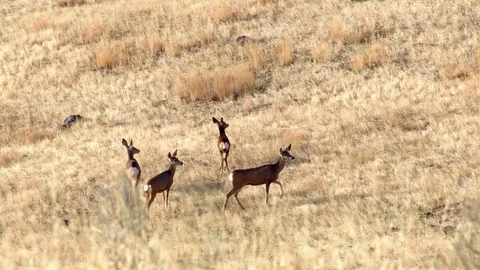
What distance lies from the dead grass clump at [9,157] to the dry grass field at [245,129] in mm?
70

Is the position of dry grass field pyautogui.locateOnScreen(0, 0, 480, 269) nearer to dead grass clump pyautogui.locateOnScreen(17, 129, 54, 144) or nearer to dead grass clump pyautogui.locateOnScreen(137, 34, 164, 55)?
dead grass clump pyautogui.locateOnScreen(137, 34, 164, 55)

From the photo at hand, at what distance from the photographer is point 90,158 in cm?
1831

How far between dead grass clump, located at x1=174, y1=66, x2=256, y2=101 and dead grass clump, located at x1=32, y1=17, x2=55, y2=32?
8.58 meters

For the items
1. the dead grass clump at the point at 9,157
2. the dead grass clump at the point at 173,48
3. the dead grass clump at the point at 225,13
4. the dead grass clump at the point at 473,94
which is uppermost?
the dead grass clump at the point at 225,13

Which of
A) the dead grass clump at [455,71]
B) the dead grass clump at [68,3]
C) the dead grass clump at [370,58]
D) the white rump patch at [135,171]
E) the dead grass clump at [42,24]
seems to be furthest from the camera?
the dead grass clump at [68,3]

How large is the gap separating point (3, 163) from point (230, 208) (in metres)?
7.28

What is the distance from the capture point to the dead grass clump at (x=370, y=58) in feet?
73.6

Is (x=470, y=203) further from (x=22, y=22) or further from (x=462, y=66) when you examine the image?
(x=22, y=22)

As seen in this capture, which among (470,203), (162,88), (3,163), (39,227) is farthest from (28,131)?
(470,203)

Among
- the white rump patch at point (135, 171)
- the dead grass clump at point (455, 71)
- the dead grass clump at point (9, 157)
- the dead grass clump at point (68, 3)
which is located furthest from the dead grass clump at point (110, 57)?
the white rump patch at point (135, 171)

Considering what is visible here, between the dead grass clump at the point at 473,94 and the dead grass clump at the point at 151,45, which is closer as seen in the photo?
the dead grass clump at the point at 473,94

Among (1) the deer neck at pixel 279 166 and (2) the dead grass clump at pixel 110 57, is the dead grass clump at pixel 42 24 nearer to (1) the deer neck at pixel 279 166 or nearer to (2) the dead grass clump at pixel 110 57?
(2) the dead grass clump at pixel 110 57

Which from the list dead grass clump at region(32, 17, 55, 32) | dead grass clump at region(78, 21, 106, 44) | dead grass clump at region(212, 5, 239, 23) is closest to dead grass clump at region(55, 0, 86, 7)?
dead grass clump at region(32, 17, 55, 32)

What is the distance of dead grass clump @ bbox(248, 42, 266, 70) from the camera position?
23.7m
